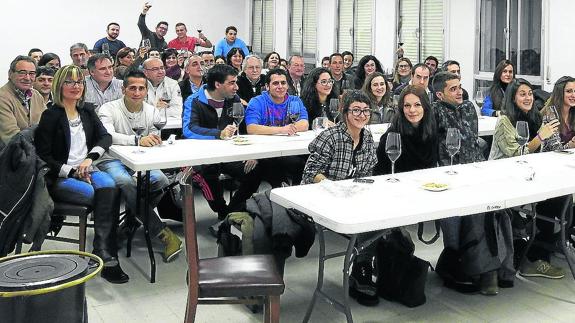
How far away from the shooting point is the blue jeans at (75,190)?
11.3ft

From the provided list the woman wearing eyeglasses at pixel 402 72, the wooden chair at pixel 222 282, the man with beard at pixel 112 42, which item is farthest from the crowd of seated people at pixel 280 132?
the man with beard at pixel 112 42

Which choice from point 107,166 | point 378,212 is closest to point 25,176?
point 107,166

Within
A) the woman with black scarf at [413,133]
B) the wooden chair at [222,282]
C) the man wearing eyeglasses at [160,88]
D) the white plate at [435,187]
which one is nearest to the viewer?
the wooden chair at [222,282]

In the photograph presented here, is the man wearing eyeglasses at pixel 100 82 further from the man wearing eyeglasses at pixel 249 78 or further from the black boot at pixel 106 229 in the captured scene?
the black boot at pixel 106 229

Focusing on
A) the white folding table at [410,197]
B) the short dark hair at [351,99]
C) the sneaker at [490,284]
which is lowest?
the sneaker at [490,284]

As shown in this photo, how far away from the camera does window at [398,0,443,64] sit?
28.0ft

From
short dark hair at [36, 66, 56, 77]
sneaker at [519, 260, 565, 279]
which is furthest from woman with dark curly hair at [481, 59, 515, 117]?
short dark hair at [36, 66, 56, 77]

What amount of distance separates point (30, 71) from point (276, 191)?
255 cm

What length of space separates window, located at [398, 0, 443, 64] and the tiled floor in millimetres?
5579

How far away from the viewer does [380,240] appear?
3.19m

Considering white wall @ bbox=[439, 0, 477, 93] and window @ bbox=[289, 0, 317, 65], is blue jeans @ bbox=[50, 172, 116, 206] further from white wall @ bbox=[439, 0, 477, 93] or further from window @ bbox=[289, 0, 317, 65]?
window @ bbox=[289, 0, 317, 65]

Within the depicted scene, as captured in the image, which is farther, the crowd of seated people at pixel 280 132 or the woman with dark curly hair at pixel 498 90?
the woman with dark curly hair at pixel 498 90

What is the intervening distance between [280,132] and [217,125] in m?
0.51

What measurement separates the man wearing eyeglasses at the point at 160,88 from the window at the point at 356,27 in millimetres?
5043
